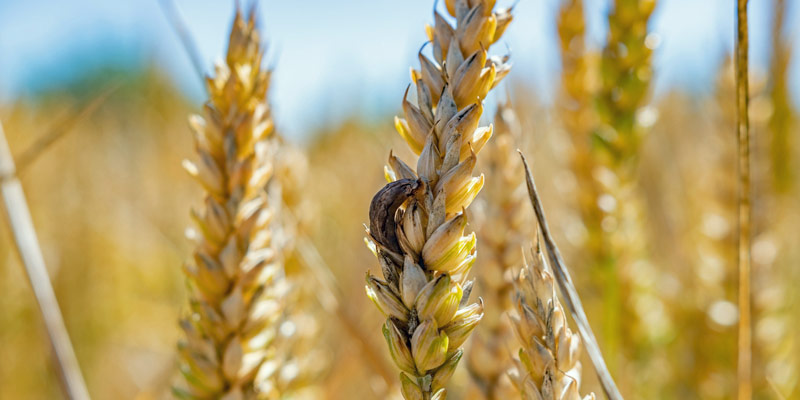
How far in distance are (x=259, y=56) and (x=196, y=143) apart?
0.28ft

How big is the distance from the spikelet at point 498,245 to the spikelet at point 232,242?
0.65ft

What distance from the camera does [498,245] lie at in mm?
582

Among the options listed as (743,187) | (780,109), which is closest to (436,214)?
(743,187)

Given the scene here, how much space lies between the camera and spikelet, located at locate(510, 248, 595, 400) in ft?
1.09

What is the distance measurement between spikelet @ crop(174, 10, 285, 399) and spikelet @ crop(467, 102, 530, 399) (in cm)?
20

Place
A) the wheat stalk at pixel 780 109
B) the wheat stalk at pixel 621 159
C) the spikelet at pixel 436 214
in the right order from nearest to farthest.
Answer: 1. the spikelet at pixel 436 214
2. the wheat stalk at pixel 621 159
3. the wheat stalk at pixel 780 109

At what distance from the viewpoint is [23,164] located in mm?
613

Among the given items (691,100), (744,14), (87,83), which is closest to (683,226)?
(744,14)

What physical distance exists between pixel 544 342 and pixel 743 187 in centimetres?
22

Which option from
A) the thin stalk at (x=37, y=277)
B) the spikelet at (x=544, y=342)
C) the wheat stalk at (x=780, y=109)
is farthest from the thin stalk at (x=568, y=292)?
the wheat stalk at (x=780, y=109)

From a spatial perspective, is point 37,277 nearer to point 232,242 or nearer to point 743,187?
point 232,242

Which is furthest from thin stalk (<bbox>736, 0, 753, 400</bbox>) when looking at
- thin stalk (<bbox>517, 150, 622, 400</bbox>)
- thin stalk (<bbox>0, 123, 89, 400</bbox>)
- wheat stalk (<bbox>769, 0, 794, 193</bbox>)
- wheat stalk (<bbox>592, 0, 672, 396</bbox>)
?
wheat stalk (<bbox>769, 0, 794, 193</bbox>)

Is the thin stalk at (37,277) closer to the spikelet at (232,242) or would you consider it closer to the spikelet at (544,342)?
the spikelet at (232,242)

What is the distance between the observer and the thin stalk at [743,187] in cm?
40
